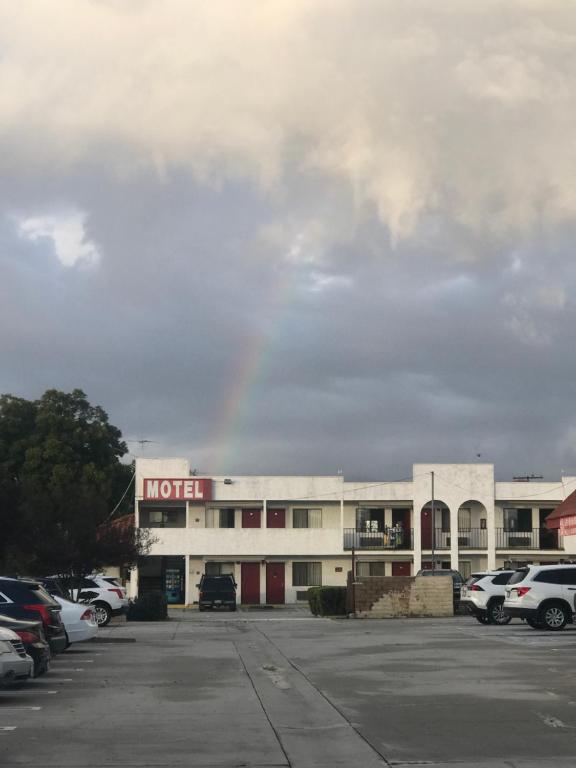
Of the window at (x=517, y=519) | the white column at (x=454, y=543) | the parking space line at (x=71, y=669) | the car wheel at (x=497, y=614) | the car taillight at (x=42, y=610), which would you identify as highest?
the window at (x=517, y=519)

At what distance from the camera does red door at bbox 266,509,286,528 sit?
6788cm

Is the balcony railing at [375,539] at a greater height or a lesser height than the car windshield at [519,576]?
greater

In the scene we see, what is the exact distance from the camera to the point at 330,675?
19766mm

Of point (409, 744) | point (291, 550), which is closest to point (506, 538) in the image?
point (291, 550)

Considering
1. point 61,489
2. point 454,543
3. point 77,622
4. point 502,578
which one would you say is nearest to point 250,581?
point 454,543

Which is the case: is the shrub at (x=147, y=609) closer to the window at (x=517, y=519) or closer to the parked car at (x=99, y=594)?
the parked car at (x=99, y=594)

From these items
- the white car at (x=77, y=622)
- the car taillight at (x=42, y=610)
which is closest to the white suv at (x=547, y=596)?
the white car at (x=77, y=622)

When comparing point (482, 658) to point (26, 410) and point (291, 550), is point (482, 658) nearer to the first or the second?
point (291, 550)

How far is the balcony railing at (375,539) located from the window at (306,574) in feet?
8.13

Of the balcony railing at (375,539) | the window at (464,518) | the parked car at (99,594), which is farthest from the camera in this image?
the window at (464,518)

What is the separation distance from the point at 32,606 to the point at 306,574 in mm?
47609

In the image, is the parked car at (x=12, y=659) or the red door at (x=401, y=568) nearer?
the parked car at (x=12, y=659)

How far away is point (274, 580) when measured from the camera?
66.7 meters

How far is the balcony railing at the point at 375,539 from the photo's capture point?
65938mm
